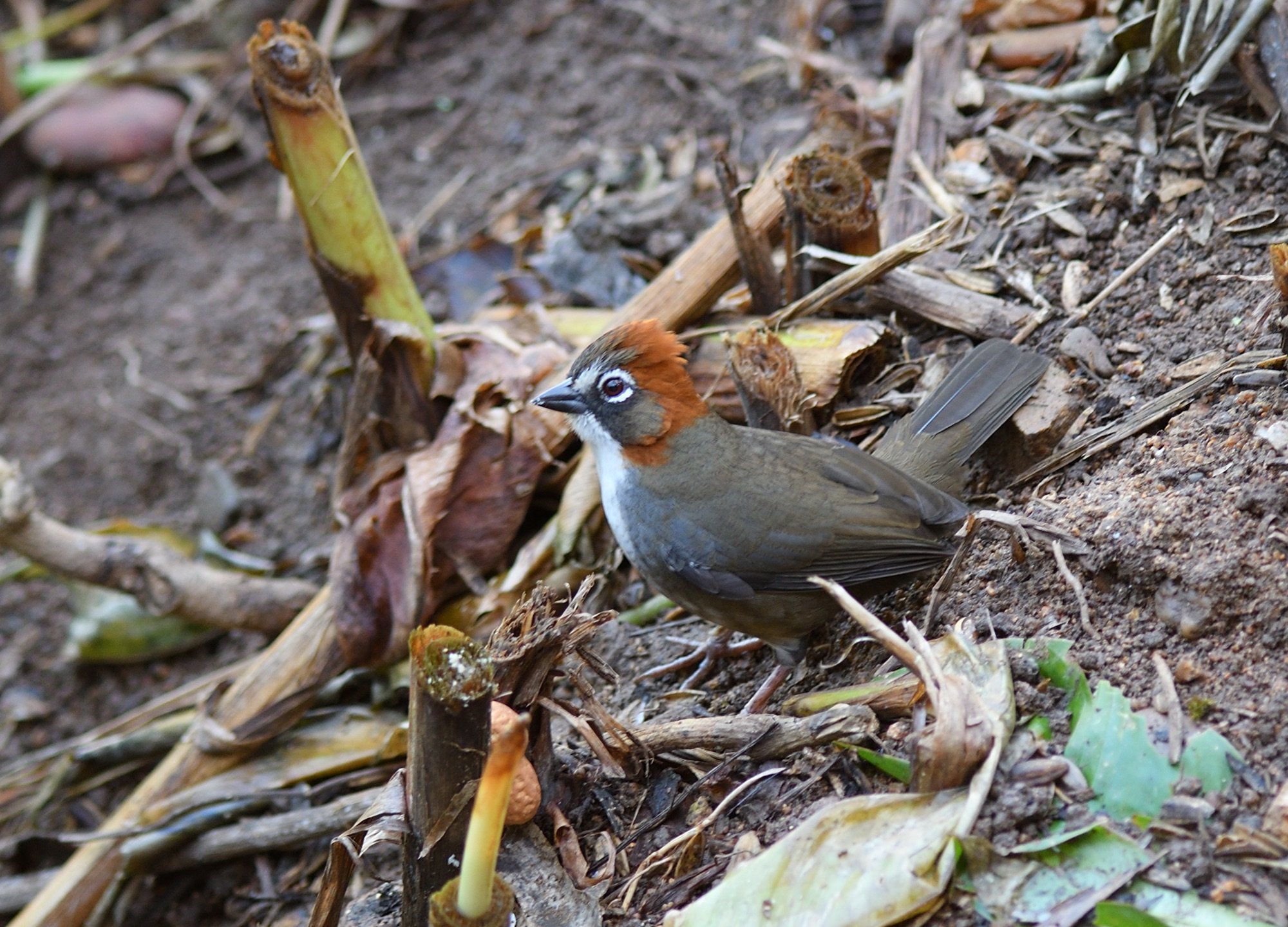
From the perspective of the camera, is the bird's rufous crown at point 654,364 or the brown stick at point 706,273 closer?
the bird's rufous crown at point 654,364

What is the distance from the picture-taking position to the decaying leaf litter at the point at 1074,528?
2.49m

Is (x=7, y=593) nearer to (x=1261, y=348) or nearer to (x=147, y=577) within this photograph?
(x=147, y=577)

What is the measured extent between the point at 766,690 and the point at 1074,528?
1006mm

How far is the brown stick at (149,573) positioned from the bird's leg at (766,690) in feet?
6.48

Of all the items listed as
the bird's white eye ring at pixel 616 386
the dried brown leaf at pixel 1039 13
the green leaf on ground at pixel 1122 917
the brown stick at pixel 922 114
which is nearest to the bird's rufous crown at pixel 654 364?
the bird's white eye ring at pixel 616 386

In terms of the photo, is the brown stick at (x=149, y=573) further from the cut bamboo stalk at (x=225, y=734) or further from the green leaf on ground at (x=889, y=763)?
the green leaf on ground at (x=889, y=763)

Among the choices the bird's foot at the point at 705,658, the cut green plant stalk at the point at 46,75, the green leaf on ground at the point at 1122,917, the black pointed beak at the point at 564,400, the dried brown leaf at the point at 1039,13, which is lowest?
the bird's foot at the point at 705,658

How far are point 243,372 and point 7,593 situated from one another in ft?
5.00

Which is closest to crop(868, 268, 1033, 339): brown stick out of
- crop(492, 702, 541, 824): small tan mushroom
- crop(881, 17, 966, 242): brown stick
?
crop(881, 17, 966, 242): brown stick

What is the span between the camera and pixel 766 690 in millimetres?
3512

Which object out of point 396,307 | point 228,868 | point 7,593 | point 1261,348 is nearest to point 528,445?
point 396,307

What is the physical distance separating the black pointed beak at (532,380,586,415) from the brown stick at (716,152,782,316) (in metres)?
0.86

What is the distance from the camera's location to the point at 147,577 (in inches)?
169

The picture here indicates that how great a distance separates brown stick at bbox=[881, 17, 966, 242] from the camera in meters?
4.47
